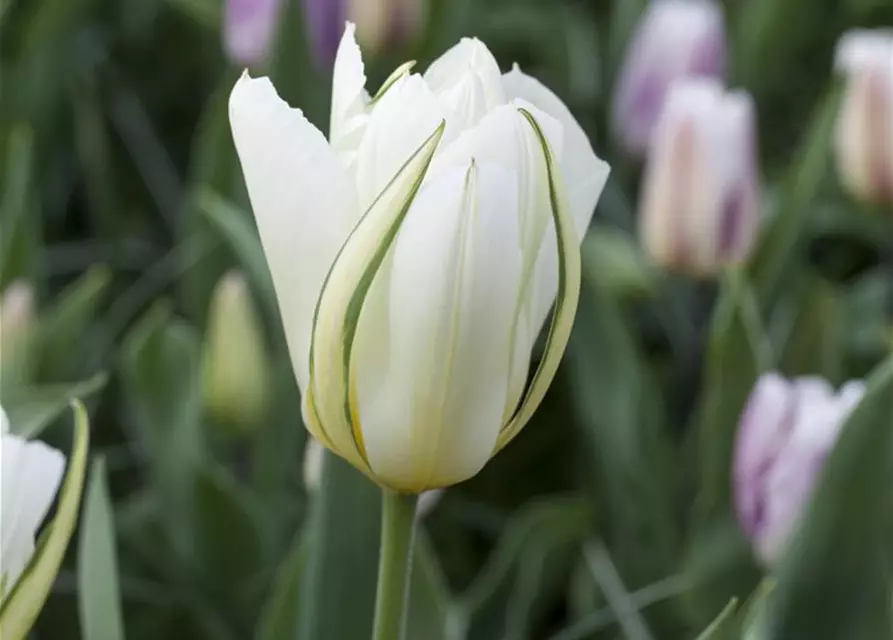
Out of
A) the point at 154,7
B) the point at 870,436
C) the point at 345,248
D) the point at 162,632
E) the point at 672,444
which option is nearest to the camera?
the point at 345,248

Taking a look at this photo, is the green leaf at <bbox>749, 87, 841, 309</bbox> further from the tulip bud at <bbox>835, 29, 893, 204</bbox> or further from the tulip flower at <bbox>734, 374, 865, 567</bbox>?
the tulip flower at <bbox>734, 374, 865, 567</bbox>

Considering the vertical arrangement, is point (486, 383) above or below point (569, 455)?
above

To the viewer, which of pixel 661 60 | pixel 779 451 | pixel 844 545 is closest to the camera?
pixel 844 545

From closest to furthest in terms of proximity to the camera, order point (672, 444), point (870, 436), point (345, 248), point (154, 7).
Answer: point (345, 248) < point (870, 436) < point (672, 444) < point (154, 7)

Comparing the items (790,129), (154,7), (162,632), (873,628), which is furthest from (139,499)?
(790,129)

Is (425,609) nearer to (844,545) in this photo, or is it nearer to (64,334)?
(844,545)

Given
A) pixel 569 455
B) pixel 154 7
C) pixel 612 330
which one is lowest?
pixel 569 455

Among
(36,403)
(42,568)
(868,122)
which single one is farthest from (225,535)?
(868,122)

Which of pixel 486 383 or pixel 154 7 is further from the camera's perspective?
pixel 154 7

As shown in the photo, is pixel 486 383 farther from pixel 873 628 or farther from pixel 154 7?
pixel 154 7
